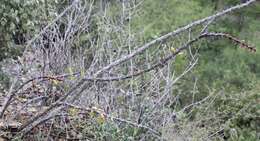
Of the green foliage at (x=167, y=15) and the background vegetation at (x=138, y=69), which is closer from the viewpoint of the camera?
the background vegetation at (x=138, y=69)

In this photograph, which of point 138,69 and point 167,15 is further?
point 167,15

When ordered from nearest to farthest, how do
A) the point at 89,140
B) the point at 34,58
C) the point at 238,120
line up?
1. the point at 89,140
2. the point at 34,58
3. the point at 238,120

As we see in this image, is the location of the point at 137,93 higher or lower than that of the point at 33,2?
lower

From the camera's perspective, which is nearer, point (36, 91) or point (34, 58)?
point (36, 91)

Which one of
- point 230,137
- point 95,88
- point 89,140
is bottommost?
point 230,137

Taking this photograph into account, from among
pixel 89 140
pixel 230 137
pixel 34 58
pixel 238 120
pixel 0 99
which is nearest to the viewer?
pixel 89 140

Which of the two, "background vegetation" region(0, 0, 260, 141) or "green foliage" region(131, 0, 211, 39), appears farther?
"green foliage" region(131, 0, 211, 39)

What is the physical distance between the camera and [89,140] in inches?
152

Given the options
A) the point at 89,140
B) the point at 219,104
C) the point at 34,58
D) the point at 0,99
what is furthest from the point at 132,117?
the point at 219,104

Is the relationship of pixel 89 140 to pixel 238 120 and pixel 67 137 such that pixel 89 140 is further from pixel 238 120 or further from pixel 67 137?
pixel 238 120

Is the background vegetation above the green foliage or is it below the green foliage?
below

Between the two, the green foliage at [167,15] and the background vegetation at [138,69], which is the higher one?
the green foliage at [167,15]

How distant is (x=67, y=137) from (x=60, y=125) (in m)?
0.11

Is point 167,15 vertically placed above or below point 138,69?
above
